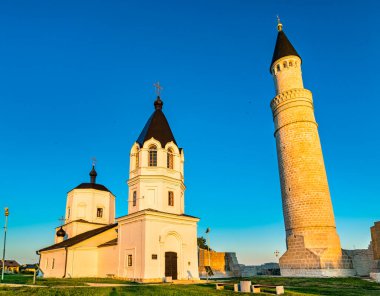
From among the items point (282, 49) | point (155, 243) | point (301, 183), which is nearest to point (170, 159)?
point (155, 243)

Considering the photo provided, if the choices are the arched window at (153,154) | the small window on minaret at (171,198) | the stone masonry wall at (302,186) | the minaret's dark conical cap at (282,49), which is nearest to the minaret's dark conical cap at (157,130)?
the arched window at (153,154)

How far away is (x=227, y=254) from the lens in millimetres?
37156

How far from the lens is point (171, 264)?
21938 mm

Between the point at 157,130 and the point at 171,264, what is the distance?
9985mm

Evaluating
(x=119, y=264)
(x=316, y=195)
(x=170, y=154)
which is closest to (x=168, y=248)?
(x=119, y=264)

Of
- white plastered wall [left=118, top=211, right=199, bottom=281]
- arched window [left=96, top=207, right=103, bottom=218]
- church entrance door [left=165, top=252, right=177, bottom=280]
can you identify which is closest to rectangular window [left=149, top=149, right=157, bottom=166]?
white plastered wall [left=118, top=211, right=199, bottom=281]

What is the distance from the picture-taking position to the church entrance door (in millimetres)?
21609

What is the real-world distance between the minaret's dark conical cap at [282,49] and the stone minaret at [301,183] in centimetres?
11

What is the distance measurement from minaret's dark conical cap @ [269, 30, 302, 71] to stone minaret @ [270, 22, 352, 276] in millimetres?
114

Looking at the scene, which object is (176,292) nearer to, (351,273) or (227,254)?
(351,273)

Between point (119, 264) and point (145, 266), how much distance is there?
323 centimetres

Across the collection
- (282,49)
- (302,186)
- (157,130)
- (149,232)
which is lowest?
(149,232)

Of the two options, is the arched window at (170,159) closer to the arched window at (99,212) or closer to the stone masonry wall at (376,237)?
the stone masonry wall at (376,237)

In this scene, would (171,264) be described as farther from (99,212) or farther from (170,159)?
(99,212)
